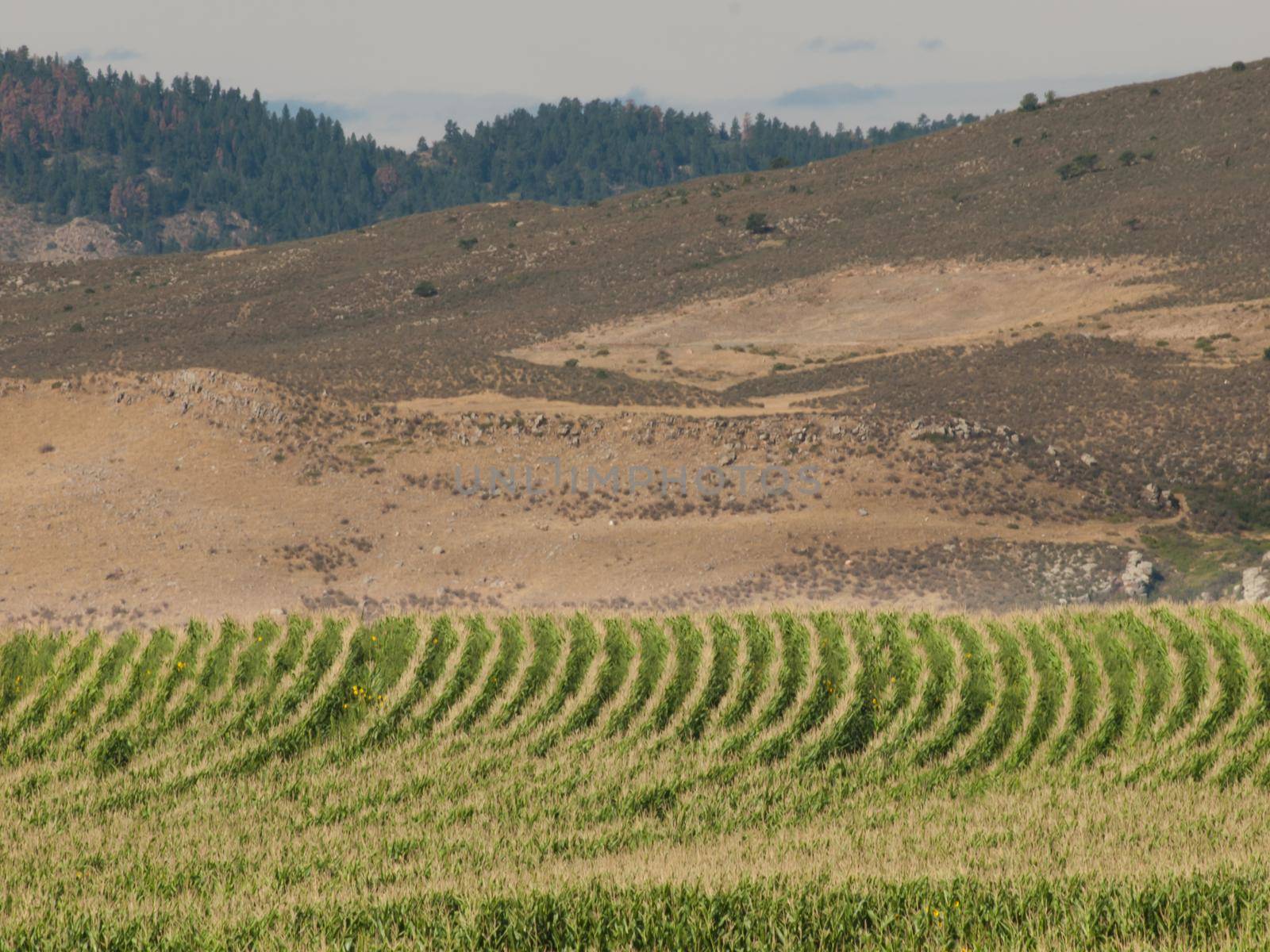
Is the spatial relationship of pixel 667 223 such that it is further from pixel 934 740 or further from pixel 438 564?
pixel 934 740

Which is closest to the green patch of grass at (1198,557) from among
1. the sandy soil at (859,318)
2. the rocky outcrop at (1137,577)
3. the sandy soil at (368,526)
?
the rocky outcrop at (1137,577)

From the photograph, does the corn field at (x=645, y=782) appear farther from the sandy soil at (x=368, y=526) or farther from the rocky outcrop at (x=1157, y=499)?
the rocky outcrop at (x=1157, y=499)

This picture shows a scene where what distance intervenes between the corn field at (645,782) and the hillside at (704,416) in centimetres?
1324

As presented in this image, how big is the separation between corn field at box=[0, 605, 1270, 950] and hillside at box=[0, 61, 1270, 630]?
13244 mm

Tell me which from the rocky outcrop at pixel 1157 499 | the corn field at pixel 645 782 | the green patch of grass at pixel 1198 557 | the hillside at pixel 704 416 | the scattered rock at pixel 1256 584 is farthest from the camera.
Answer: the rocky outcrop at pixel 1157 499

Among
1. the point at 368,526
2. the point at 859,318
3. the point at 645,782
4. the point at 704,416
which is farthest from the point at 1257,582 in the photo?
the point at 859,318

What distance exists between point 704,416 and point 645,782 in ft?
98.4

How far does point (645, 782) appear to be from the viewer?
14.3 metres

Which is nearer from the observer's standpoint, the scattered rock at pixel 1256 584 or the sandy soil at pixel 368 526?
the scattered rock at pixel 1256 584

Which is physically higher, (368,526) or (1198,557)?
(368,526)

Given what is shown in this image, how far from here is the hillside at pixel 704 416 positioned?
34.1m

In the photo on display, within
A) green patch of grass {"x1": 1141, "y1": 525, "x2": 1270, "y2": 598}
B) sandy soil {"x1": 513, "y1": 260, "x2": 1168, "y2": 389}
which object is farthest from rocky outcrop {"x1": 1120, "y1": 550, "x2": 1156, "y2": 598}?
sandy soil {"x1": 513, "y1": 260, "x2": 1168, "y2": 389}

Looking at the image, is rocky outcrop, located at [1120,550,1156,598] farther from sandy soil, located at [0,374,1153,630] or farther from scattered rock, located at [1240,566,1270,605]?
scattered rock, located at [1240,566,1270,605]

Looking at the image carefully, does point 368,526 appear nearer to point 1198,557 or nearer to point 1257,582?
point 1198,557
